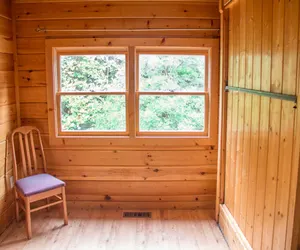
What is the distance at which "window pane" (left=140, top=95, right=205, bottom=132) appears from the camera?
3174 millimetres

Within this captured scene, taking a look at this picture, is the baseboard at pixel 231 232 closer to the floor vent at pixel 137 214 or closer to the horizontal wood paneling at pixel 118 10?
the floor vent at pixel 137 214

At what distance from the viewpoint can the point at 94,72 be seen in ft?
10.4

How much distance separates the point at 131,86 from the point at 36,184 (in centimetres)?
135

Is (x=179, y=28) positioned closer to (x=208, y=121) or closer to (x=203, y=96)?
(x=203, y=96)

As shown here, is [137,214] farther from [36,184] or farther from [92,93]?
→ [92,93]

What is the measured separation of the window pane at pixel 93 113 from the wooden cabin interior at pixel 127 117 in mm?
11

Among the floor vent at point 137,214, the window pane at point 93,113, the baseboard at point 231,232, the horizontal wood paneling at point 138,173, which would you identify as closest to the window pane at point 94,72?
the window pane at point 93,113

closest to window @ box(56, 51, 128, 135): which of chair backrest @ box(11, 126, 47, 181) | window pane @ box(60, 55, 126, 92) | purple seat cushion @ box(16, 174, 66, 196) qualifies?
window pane @ box(60, 55, 126, 92)

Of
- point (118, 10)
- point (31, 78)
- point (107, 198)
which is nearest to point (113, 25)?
point (118, 10)

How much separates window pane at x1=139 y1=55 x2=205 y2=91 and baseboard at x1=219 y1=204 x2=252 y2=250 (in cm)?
131

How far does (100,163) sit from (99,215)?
1.82 ft

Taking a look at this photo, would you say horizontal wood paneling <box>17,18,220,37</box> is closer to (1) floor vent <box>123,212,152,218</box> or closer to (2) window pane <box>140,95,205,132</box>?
(2) window pane <box>140,95,205,132</box>

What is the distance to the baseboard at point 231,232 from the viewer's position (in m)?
2.24

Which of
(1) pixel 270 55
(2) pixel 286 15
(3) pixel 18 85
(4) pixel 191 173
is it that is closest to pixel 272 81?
(1) pixel 270 55
